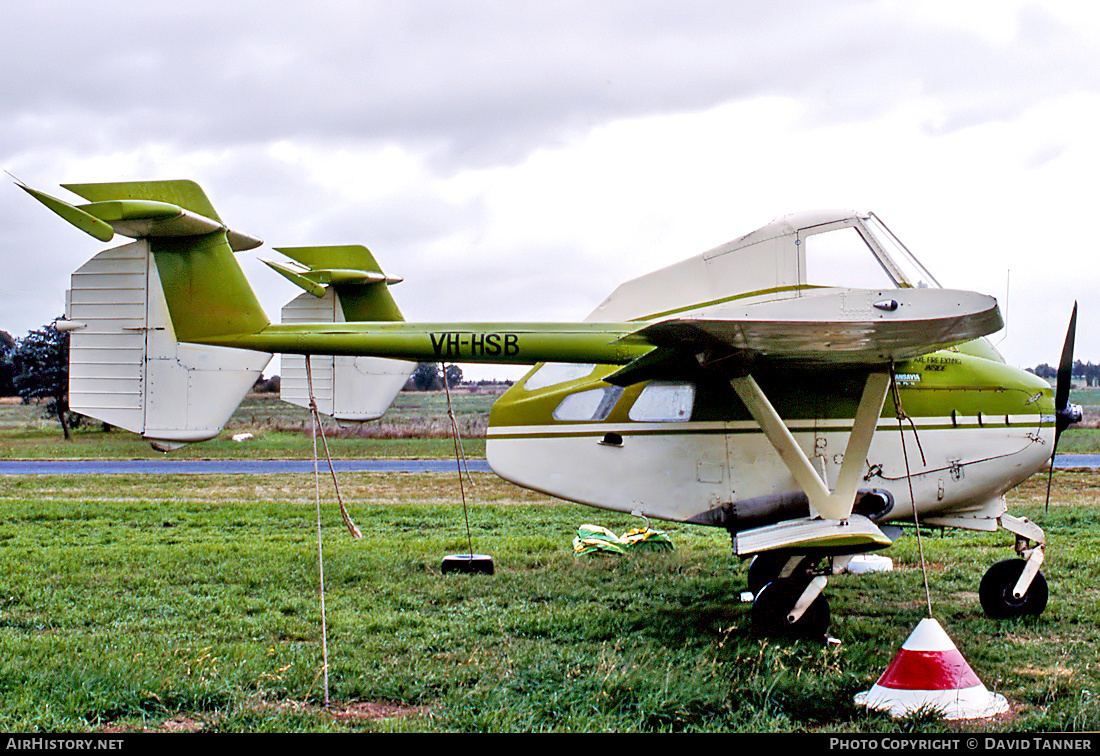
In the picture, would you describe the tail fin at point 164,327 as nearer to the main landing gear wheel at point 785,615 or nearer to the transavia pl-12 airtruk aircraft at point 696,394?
the transavia pl-12 airtruk aircraft at point 696,394

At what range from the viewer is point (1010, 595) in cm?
691

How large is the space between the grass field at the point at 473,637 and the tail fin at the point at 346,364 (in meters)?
A: 1.78

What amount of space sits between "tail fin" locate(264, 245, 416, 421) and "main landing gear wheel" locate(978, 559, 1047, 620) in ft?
17.9

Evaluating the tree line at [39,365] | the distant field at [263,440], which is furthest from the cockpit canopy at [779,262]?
the tree line at [39,365]

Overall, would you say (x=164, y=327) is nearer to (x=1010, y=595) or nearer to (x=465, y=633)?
(x=465, y=633)

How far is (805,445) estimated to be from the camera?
680 cm

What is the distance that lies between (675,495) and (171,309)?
13.9 ft

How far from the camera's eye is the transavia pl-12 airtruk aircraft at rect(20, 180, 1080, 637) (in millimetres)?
6293

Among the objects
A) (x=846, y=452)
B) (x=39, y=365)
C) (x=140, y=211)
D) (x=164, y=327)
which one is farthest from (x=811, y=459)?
(x=39, y=365)

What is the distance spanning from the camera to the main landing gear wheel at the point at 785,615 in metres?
6.31

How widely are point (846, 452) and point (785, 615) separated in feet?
4.26

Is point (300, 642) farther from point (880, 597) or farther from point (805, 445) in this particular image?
point (880, 597)

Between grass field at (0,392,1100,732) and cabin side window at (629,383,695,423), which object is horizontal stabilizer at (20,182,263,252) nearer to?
grass field at (0,392,1100,732)

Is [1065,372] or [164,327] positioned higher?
[164,327]
